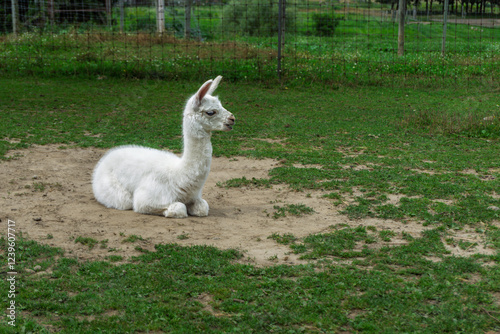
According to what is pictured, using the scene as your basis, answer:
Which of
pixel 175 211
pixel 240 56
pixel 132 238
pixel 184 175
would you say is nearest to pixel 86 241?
pixel 132 238

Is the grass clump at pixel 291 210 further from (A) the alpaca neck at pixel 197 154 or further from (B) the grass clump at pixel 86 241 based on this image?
(B) the grass clump at pixel 86 241

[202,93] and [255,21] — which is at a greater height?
[255,21]

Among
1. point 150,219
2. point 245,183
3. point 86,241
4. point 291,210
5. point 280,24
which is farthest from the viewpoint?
point 280,24

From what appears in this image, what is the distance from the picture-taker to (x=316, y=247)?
4.78m

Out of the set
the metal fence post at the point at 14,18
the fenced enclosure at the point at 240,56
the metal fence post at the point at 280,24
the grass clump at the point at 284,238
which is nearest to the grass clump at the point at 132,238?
the grass clump at the point at 284,238

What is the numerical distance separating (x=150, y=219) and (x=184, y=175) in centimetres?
53

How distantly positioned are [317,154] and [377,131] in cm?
191

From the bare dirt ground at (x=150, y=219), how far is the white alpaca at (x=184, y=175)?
0.14 meters

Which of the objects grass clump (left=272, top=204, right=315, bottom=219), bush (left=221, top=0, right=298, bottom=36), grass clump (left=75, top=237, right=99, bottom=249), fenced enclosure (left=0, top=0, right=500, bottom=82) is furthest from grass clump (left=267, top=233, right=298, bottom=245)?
bush (left=221, top=0, right=298, bottom=36)

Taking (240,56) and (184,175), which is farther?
(240,56)

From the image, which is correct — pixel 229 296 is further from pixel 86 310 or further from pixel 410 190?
pixel 410 190

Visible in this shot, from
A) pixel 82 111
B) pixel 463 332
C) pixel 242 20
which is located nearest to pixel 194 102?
pixel 463 332

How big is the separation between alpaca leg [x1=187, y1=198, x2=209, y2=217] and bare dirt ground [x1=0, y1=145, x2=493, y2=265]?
87mm

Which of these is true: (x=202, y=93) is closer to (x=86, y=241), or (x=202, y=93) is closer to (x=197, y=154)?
(x=197, y=154)
